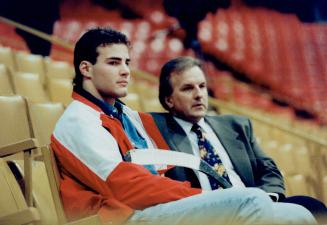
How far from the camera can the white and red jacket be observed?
1.44 ft

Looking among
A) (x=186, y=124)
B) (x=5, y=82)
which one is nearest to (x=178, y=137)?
(x=186, y=124)

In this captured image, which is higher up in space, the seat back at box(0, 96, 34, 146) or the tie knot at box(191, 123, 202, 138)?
the seat back at box(0, 96, 34, 146)

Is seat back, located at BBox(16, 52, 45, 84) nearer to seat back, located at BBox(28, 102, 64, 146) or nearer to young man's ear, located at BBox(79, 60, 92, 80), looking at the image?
seat back, located at BBox(28, 102, 64, 146)

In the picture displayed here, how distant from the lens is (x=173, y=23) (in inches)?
102

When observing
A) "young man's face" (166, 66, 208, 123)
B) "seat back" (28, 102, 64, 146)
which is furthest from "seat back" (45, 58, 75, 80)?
"young man's face" (166, 66, 208, 123)

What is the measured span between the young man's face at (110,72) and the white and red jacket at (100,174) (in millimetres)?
30

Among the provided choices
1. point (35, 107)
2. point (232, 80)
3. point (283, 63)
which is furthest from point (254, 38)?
point (35, 107)

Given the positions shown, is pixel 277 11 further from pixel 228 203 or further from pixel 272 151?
pixel 228 203

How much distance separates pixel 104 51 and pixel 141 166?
0.14m

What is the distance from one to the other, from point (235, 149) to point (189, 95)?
87 mm

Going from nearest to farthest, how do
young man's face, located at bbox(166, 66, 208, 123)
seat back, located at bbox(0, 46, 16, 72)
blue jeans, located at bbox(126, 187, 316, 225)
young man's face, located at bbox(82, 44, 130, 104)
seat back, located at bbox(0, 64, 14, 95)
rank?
blue jeans, located at bbox(126, 187, 316, 225)
young man's face, located at bbox(82, 44, 130, 104)
young man's face, located at bbox(166, 66, 208, 123)
seat back, located at bbox(0, 64, 14, 95)
seat back, located at bbox(0, 46, 16, 72)

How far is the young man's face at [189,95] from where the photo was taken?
2.04 feet

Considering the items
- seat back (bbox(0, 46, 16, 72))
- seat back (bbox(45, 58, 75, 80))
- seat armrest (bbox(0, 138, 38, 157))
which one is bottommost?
seat armrest (bbox(0, 138, 38, 157))

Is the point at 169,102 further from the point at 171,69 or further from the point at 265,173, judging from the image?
the point at 265,173
